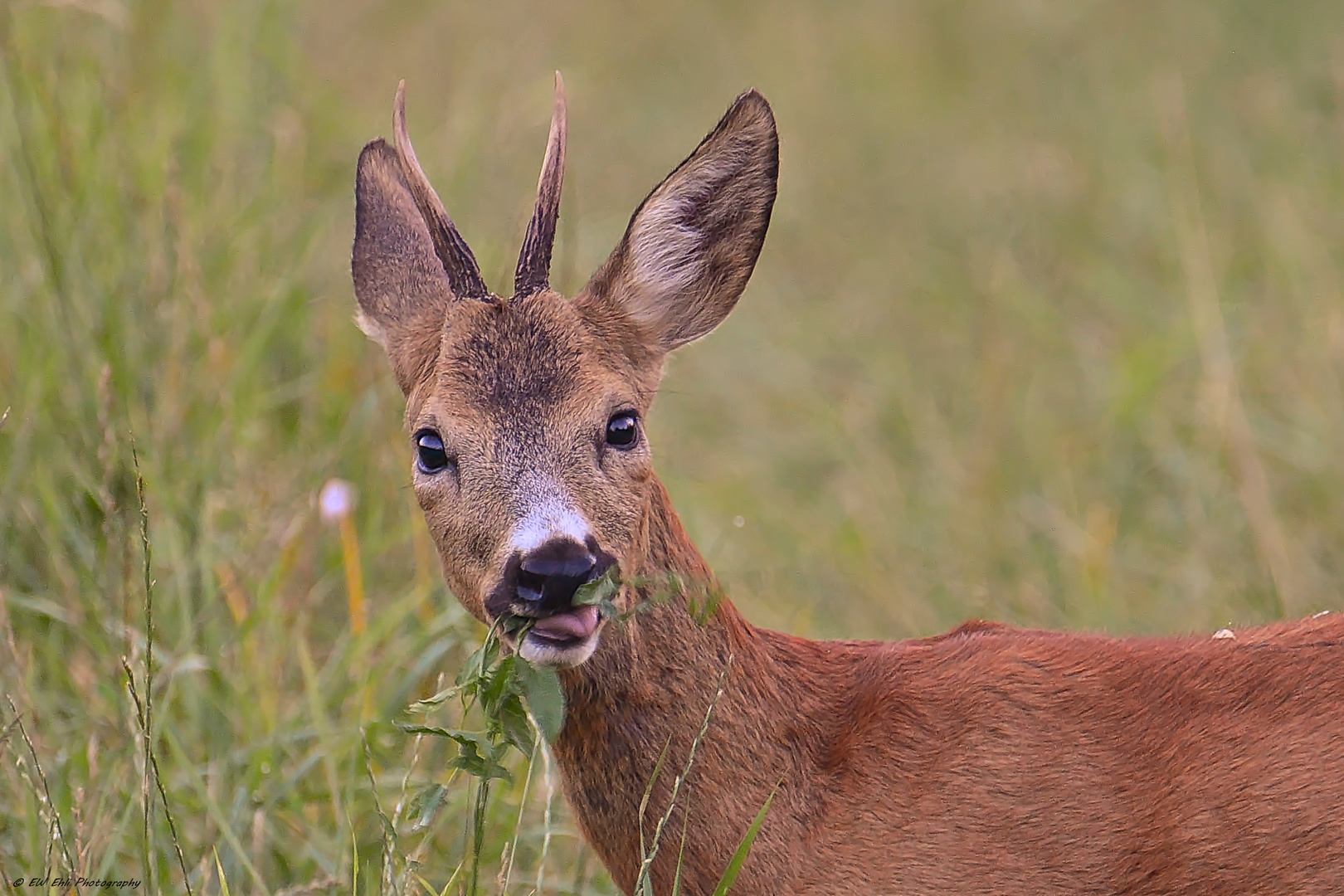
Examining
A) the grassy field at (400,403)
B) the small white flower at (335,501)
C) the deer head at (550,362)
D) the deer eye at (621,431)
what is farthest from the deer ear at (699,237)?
the small white flower at (335,501)

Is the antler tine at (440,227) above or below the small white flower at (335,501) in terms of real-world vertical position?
above

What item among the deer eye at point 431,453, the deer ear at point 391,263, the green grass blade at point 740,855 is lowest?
the green grass blade at point 740,855

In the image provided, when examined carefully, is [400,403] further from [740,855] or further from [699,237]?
[740,855]

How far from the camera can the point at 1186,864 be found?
2.98 m

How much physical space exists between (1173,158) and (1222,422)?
2.54m


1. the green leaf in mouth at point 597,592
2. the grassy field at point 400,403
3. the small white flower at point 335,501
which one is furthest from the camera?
the small white flower at point 335,501

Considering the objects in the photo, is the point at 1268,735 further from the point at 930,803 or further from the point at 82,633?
the point at 82,633

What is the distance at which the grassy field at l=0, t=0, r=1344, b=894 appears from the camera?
13.3 feet

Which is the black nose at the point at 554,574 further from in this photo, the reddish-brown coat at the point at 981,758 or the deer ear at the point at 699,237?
the deer ear at the point at 699,237

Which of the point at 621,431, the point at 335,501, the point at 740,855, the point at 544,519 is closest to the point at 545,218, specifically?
the point at 621,431

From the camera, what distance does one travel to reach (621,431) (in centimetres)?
319

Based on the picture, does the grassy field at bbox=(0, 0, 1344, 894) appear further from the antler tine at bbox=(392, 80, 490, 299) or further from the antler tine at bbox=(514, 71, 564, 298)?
the antler tine at bbox=(514, 71, 564, 298)

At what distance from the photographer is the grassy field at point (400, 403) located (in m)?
4.05

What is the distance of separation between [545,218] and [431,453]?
1.50 feet
